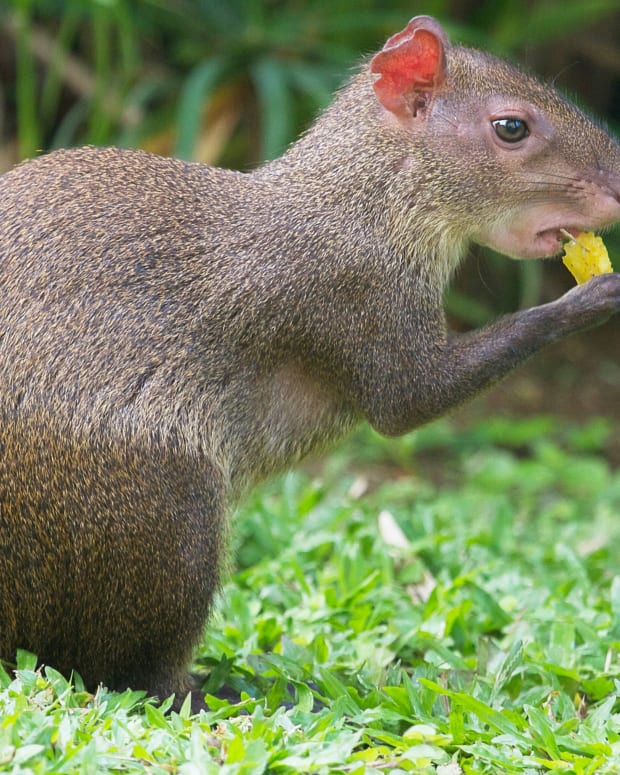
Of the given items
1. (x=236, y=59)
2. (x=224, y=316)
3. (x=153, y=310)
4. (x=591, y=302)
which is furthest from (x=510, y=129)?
(x=236, y=59)

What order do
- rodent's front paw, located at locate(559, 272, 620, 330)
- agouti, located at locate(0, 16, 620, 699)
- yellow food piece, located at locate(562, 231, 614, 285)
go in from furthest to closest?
yellow food piece, located at locate(562, 231, 614, 285)
rodent's front paw, located at locate(559, 272, 620, 330)
agouti, located at locate(0, 16, 620, 699)

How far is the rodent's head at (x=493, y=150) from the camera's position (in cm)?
419

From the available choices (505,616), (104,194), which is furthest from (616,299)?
(104,194)

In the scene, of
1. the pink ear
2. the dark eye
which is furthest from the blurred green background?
the dark eye

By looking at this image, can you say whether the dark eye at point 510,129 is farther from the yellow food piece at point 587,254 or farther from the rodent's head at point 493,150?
the yellow food piece at point 587,254

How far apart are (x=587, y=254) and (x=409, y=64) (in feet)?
2.78

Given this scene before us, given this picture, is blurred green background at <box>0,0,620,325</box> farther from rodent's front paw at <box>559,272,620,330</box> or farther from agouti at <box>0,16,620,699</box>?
rodent's front paw at <box>559,272,620,330</box>

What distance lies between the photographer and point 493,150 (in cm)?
421

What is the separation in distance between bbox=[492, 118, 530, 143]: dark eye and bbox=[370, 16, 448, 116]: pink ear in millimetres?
247

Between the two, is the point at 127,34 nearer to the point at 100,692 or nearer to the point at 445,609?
the point at 445,609

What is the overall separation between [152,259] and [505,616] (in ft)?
6.00

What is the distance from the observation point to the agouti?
361cm

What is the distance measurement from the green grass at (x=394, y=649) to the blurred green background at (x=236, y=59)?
2457mm

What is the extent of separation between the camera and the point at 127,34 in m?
8.08
